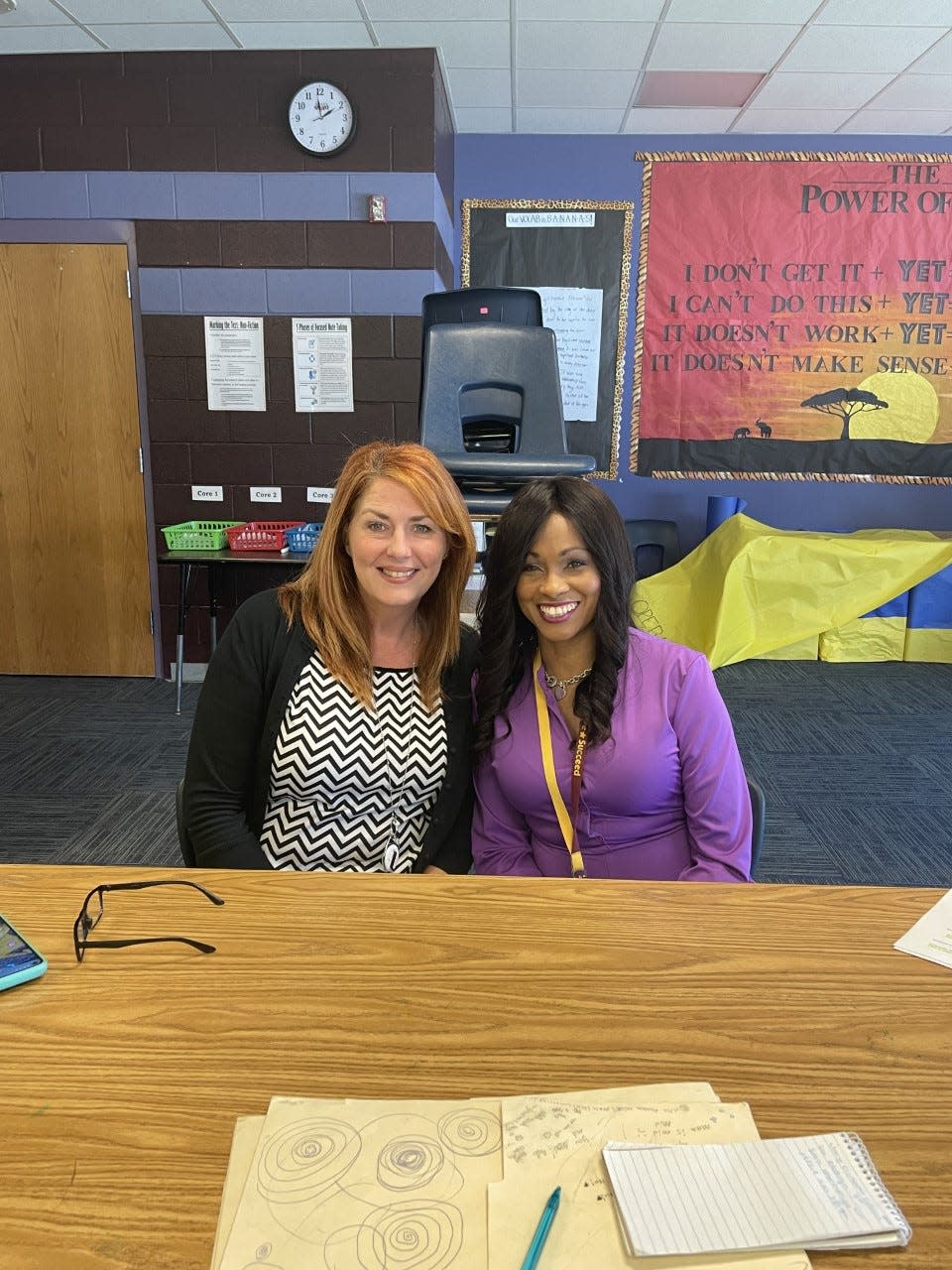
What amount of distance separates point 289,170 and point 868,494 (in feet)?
11.1

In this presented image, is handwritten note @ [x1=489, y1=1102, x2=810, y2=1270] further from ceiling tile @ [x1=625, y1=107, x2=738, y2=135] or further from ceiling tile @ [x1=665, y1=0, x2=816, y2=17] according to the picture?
ceiling tile @ [x1=625, y1=107, x2=738, y2=135]

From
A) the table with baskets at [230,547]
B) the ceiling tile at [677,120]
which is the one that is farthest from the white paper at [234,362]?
the ceiling tile at [677,120]

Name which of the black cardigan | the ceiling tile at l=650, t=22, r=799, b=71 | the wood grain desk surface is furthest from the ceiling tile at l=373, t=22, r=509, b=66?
the wood grain desk surface

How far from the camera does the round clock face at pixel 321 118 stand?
3664 mm

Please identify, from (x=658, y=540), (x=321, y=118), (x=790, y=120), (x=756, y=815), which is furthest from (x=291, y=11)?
A: (x=756, y=815)

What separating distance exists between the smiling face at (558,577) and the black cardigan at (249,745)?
192mm

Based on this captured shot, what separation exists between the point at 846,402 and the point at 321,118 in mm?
3010

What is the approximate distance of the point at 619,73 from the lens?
382 cm

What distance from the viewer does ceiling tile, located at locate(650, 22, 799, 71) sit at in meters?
3.41

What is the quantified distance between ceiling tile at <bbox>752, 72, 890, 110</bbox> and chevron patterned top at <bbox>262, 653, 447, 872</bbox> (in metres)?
3.83

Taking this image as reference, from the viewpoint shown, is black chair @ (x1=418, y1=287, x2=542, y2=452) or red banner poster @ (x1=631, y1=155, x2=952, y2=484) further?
red banner poster @ (x1=631, y1=155, x2=952, y2=484)

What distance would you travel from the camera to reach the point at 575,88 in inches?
156

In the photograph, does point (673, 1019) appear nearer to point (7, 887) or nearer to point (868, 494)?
point (7, 887)

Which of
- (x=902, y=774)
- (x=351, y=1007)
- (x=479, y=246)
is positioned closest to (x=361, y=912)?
(x=351, y=1007)
